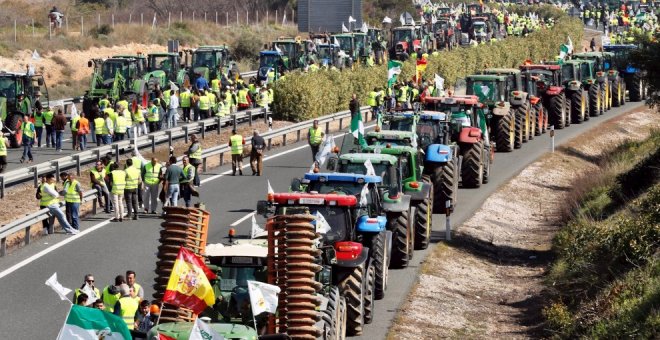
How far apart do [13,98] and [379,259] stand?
23.3 meters

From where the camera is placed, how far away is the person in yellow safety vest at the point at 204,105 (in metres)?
48.4

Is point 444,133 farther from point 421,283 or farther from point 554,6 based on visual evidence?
point 554,6

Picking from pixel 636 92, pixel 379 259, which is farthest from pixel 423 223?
pixel 636 92

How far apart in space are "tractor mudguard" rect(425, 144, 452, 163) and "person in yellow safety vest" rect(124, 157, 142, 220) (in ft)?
20.5

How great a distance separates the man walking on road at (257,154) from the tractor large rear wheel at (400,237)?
11.3 meters

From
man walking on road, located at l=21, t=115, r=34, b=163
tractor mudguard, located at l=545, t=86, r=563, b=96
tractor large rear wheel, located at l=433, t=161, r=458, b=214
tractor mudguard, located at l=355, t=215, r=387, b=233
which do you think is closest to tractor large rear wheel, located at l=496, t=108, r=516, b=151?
tractor mudguard, located at l=545, t=86, r=563, b=96

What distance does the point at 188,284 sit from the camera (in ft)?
53.9

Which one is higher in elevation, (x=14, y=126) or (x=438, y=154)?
(x=438, y=154)

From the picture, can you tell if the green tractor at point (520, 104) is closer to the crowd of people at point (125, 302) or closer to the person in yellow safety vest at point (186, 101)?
the person in yellow safety vest at point (186, 101)

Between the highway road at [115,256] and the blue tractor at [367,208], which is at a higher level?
the blue tractor at [367,208]

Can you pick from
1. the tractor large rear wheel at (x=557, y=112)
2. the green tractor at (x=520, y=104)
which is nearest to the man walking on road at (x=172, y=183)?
the green tractor at (x=520, y=104)

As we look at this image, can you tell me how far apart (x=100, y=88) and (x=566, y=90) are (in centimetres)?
1641

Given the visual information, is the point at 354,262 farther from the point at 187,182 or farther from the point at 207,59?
the point at 207,59

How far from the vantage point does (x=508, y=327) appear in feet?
79.6
